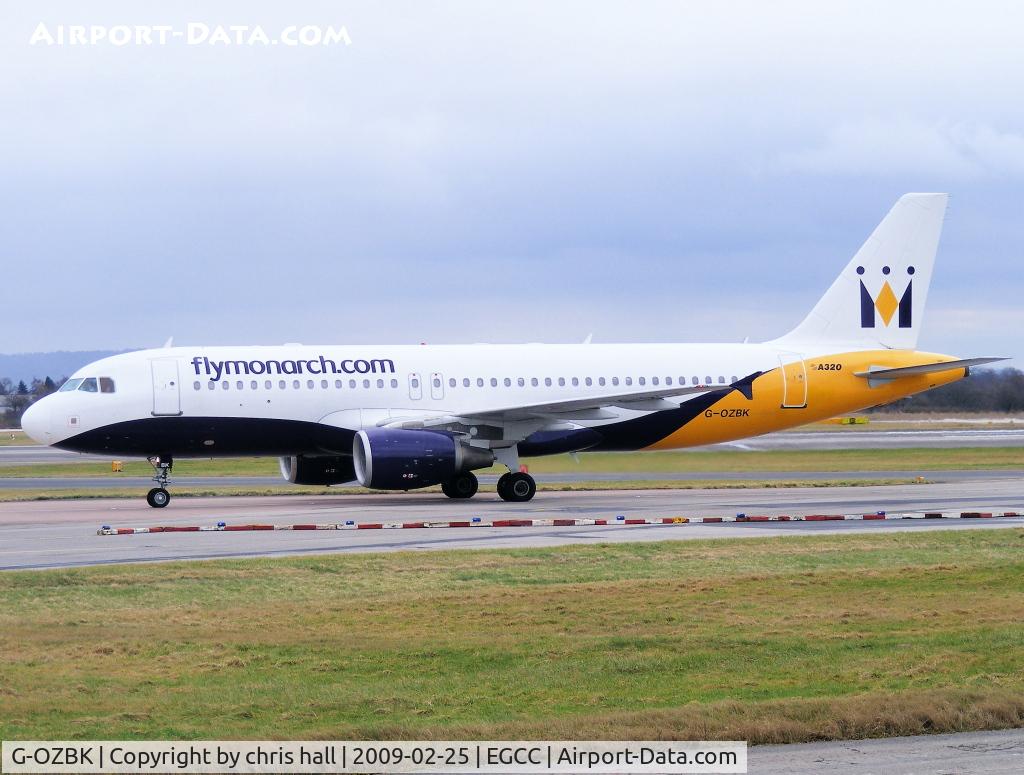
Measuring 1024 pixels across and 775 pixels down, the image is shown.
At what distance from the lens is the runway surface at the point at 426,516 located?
21984 mm

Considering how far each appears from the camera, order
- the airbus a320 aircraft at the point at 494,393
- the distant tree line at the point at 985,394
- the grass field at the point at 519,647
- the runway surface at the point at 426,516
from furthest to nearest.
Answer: the distant tree line at the point at 985,394, the airbus a320 aircraft at the point at 494,393, the runway surface at the point at 426,516, the grass field at the point at 519,647

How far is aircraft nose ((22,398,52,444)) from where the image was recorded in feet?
104

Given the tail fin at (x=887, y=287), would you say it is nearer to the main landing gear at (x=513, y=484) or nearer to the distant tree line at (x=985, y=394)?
the main landing gear at (x=513, y=484)

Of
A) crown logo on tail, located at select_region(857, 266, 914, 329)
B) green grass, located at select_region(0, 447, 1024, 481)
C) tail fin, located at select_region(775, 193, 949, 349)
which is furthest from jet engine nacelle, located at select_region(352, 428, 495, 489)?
crown logo on tail, located at select_region(857, 266, 914, 329)

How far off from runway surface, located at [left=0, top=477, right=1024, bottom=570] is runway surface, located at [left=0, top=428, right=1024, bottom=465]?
57.3 ft

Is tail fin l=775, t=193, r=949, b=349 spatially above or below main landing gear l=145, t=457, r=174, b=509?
above

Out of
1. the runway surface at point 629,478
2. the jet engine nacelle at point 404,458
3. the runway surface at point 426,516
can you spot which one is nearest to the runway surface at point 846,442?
the runway surface at point 629,478

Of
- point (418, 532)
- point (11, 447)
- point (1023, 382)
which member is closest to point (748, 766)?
point (418, 532)

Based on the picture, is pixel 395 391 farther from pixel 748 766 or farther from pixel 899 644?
pixel 748 766

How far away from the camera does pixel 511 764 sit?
9.08 meters

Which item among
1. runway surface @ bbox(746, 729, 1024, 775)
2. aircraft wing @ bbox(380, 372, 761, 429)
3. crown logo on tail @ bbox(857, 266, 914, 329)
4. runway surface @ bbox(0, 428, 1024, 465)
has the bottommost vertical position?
runway surface @ bbox(746, 729, 1024, 775)

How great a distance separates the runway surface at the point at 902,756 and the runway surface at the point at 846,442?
40.2 meters

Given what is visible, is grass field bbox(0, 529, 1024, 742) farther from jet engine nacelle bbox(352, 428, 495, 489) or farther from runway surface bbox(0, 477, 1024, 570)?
jet engine nacelle bbox(352, 428, 495, 489)

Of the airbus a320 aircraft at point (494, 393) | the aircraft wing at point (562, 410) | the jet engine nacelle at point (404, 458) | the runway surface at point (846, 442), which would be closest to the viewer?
the jet engine nacelle at point (404, 458)
